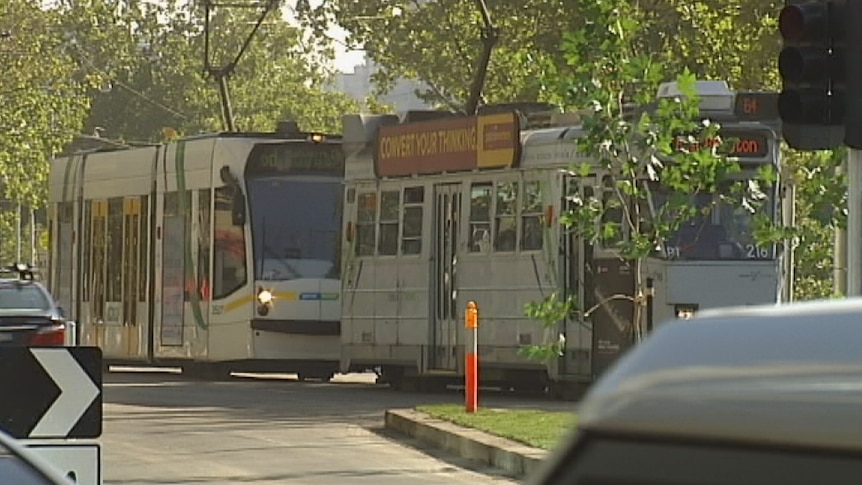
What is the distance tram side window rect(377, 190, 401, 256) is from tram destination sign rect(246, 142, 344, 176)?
2496 millimetres

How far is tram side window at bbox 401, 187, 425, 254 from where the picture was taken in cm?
2548

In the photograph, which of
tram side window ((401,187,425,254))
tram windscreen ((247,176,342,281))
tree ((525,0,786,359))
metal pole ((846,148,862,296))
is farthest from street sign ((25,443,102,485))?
tram windscreen ((247,176,342,281))

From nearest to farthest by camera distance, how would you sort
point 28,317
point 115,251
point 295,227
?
point 28,317 < point 295,227 < point 115,251

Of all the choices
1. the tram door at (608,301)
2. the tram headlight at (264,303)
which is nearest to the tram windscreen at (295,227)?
the tram headlight at (264,303)

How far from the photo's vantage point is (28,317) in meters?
20.8

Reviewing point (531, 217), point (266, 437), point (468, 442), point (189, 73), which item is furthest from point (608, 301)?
point (189, 73)

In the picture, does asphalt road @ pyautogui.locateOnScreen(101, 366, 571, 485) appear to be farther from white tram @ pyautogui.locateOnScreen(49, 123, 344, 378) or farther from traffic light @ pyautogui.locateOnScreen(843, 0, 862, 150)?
traffic light @ pyautogui.locateOnScreen(843, 0, 862, 150)

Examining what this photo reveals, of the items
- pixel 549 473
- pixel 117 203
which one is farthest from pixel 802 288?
pixel 549 473

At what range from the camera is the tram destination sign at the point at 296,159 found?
28.7 meters

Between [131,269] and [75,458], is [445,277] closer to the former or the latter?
[131,269]

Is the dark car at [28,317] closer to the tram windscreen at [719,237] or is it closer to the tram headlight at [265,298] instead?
the tram windscreen at [719,237]

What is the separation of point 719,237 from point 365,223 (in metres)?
6.18

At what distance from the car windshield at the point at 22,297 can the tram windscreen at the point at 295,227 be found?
6553 mm

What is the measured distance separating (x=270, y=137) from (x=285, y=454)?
1232cm
